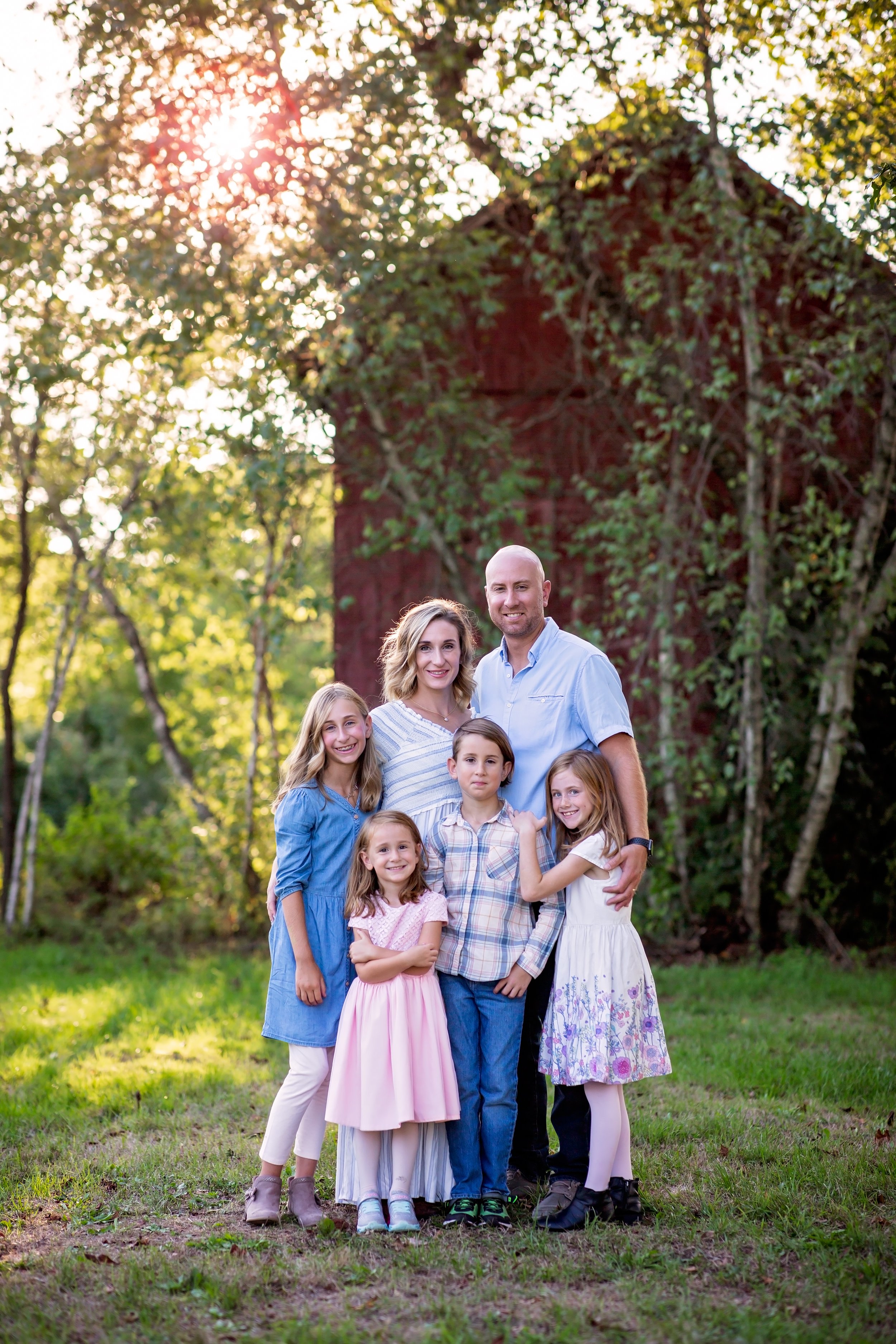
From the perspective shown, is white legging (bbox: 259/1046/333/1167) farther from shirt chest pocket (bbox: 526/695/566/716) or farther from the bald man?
shirt chest pocket (bbox: 526/695/566/716)

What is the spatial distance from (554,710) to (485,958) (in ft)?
2.69

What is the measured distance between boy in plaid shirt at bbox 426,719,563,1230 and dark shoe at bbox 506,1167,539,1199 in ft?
0.40

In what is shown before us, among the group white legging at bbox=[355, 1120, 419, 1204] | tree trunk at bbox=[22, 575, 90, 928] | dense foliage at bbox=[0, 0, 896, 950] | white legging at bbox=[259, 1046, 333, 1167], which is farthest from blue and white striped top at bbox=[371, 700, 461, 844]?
tree trunk at bbox=[22, 575, 90, 928]

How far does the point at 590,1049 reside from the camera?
344cm

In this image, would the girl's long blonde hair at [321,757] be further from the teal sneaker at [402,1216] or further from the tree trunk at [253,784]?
the tree trunk at [253,784]

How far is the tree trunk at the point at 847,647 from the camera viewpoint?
23.6 ft

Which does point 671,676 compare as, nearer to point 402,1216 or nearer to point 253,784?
point 253,784

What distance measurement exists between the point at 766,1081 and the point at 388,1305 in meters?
2.56

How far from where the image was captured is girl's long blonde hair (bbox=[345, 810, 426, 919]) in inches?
141

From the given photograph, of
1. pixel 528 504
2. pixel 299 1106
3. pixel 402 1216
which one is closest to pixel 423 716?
pixel 299 1106

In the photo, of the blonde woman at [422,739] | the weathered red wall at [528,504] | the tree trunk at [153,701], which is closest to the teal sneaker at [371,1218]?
the blonde woman at [422,739]

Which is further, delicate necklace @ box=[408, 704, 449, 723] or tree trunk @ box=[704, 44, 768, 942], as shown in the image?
tree trunk @ box=[704, 44, 768, 942]

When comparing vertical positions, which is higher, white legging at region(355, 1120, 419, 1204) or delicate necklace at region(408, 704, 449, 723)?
delicate necklace at region(408, 704, 449, 723)

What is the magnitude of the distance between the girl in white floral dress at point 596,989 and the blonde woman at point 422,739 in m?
0.35
